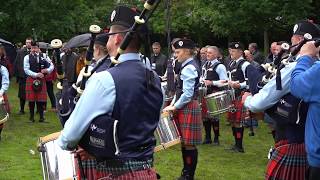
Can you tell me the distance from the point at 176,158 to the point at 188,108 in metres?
1.49

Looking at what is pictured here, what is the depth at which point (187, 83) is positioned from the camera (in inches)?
275

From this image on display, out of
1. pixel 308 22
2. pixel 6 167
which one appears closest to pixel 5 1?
pixel 6 167

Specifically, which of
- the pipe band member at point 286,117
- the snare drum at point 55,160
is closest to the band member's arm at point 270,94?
the pipe band member at point 286,117

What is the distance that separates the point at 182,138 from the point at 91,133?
4179mm

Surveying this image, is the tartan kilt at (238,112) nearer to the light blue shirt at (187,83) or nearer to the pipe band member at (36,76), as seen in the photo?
the light blue shirt at (187,83)

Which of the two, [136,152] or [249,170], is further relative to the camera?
[249,170]

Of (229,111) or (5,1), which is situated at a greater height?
(5,1)

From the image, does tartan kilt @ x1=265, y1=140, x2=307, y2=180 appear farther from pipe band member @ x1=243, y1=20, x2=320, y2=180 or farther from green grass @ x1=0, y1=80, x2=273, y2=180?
green grass @ x1=0, y1=80, x2=273, y2=180

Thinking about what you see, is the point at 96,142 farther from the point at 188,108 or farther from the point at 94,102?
the point at 188,108

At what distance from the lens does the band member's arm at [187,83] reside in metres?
6.99

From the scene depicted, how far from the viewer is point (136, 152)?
3.08 metres

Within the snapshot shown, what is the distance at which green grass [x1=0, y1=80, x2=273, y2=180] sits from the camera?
7418 millimetres

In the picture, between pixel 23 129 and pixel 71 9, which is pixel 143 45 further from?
pixel 71 9

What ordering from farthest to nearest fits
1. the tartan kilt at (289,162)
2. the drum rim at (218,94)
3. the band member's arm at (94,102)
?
the drum rim at (218,94) < the tartan kilt at (289,162) < the band member's arm at (94,102)
